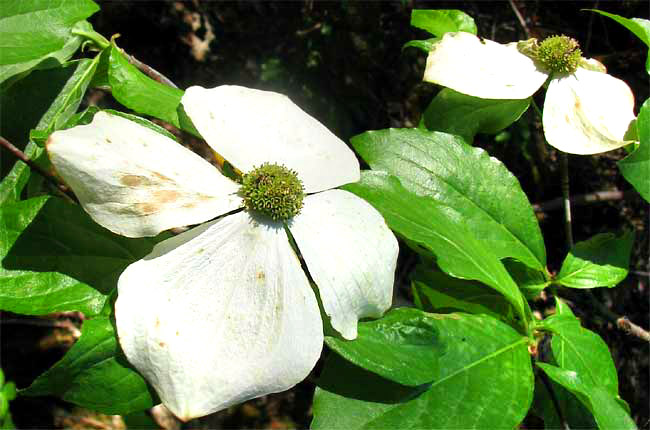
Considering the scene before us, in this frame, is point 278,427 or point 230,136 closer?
point 230,136

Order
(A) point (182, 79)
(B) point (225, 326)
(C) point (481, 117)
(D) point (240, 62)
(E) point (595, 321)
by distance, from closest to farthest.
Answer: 1. (B) point (225, 326)
2. (C) point (481, 117)
3. (E) point (595, 321)
4. (D) point (240, 62)
5. (A) point (182, 79)

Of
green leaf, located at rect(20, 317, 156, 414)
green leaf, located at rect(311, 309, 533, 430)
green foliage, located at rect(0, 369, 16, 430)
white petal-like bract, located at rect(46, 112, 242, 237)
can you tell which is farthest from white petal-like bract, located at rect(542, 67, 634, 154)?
green foliage, located at rect(0, 369, 16, 430)

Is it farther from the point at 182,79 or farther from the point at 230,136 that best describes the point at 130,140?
the point at 182,79

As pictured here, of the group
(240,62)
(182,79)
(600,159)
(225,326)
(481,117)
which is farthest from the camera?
(182,79)

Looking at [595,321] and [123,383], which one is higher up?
[123,383]

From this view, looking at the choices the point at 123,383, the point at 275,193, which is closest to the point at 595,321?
the point at 275,193

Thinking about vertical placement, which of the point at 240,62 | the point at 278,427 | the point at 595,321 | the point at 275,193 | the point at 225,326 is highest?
the point at 275,193
